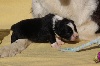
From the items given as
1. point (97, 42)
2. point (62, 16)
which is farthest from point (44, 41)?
point (97, 42)

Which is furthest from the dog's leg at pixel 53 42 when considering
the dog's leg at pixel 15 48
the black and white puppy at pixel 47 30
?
the dog's leg at pixel 15 48

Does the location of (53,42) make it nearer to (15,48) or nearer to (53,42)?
(53,42)

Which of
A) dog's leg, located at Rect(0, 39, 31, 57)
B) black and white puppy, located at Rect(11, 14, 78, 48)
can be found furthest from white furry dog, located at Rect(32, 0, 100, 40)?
dog's leg, located at Rect(0, 39, 31, 57)

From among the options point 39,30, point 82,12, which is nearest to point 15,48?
point 39,30

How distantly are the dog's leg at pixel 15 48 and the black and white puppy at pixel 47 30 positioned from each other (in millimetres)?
52

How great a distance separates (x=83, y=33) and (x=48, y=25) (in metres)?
0.35

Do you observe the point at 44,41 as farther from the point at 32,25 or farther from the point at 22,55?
the point at 22,55

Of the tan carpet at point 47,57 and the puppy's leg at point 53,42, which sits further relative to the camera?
the puppy's leg at point 53,42

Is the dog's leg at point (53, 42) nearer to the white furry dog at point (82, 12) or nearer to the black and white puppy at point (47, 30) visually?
the black and white puppy at point (47, 30)

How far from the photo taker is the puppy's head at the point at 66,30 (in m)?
2.26

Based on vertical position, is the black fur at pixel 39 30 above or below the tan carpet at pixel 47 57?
above

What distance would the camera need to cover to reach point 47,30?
2.34m

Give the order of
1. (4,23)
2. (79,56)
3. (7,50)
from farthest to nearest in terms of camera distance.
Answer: (4,23), (7,50), (79,56)

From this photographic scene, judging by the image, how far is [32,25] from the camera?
239cm
